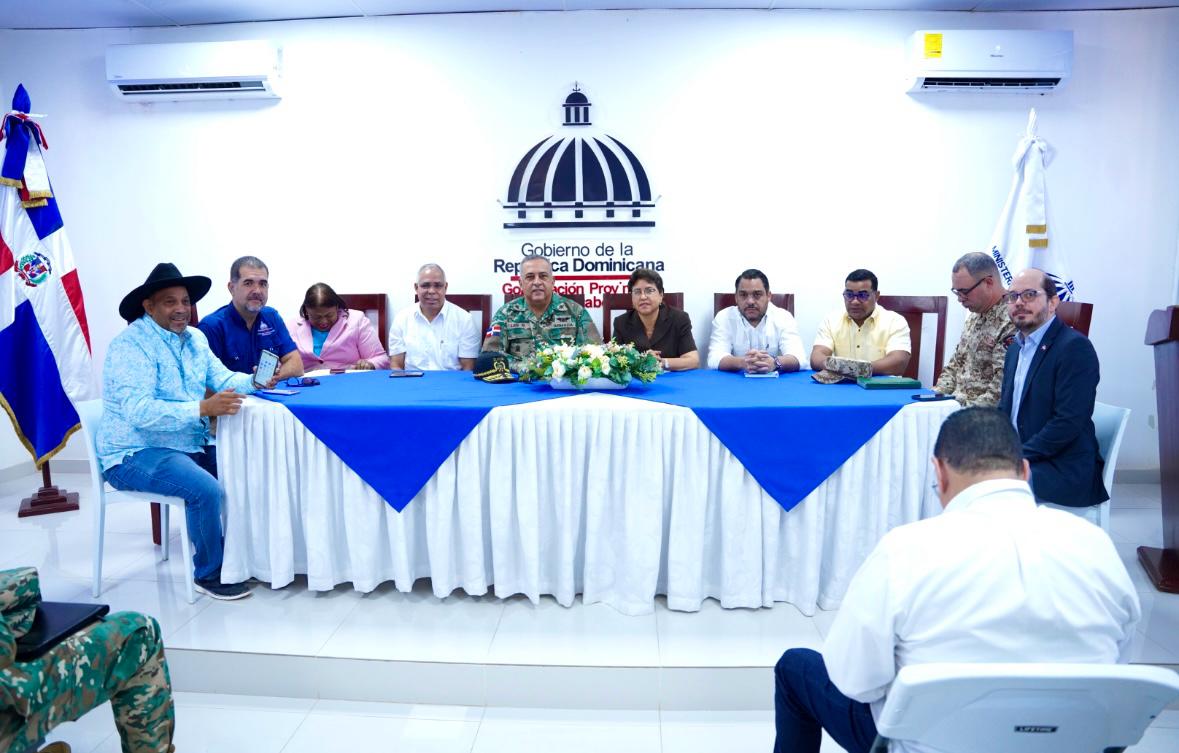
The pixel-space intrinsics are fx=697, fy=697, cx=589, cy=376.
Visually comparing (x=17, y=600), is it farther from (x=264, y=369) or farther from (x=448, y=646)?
(x=264, y=369)

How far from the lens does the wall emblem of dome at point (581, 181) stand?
4.47m

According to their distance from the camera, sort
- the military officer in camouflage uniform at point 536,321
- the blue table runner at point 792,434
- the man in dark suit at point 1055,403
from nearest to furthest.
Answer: the man in dark suit at point 1055,403 < the blue table runner at point 792,434 < the military officer in camouflage uniform at point 536,321

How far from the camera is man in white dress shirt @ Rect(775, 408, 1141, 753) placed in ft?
3.51

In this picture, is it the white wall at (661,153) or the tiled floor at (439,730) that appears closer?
the tiled floor at (439,730)

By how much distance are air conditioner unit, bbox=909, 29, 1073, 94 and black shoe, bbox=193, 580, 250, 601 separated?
4494 millimetres

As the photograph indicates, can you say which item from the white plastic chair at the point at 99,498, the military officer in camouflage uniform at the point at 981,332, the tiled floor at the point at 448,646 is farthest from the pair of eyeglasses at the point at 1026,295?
the white plastic chair at the point at 99,498

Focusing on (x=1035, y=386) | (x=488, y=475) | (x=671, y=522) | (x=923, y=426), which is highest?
(x=1035, y=386)

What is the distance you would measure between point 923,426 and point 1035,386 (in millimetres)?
388

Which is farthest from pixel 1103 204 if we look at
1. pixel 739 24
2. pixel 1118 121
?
pixel 739 24

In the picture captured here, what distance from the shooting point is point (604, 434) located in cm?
250

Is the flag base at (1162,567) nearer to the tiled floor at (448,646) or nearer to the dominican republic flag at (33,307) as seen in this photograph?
the tiled floor at (448,646)

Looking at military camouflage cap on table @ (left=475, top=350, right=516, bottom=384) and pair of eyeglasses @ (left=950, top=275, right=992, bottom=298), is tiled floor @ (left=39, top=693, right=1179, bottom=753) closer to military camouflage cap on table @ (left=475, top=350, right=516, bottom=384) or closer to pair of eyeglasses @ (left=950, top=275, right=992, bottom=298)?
military camouflage cap on table @ (left=475, top=350, right=516, bottom=384)

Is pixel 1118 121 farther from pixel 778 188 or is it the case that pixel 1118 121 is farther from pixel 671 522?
pixel 671 522

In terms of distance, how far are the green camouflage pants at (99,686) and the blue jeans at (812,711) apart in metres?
1.47
